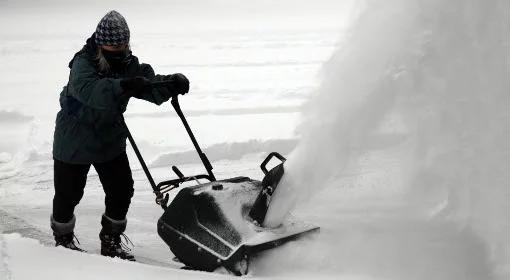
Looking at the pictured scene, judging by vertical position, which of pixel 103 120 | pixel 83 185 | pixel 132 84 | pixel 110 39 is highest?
pixel 110 39

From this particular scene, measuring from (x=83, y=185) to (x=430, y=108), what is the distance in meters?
2.12

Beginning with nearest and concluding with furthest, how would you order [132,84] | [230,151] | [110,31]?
[132,84] → [110,31] → [230,151]

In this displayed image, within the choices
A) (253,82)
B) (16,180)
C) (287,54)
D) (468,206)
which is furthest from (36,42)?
(468,206)

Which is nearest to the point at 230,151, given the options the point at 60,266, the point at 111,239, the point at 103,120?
the point at 111,239

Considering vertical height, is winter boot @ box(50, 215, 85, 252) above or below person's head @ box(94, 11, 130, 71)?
below

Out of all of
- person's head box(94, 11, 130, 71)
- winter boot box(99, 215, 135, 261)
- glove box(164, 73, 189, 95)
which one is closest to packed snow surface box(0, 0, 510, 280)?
winter boot box(99, 215, 135, 261)

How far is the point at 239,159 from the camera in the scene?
571 cm

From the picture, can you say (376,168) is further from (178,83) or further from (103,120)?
(103,120)

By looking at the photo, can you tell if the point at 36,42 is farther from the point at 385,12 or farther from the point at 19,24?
the point at 385,12

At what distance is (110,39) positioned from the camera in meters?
2.86

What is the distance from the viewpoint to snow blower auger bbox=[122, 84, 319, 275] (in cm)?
262

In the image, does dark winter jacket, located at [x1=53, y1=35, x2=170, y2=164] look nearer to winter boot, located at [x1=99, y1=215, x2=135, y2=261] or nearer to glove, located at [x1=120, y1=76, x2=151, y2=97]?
glove, located at [x1=120, y1=76, x2=151, y2=97]

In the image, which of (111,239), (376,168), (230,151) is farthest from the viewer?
(230,151)

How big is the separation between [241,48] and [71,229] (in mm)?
12281
